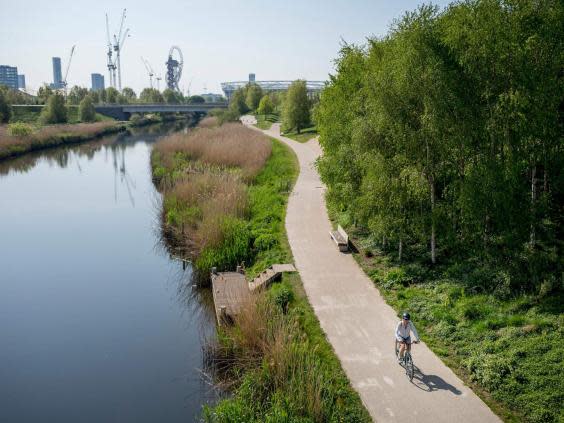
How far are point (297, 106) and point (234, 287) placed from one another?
168 feet

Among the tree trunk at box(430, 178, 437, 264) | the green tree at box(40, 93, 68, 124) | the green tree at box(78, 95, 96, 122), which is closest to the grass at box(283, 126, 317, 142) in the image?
the green tree at box(40, 93, 68, 124)

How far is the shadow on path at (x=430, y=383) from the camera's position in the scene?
38.8 feet

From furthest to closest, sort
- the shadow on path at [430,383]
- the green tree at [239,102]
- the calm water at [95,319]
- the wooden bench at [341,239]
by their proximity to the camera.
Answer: the green tree at [239,102] → the wooden bench at [341,239] → the calm water at [95,319] → the shadow on path at [430,383]

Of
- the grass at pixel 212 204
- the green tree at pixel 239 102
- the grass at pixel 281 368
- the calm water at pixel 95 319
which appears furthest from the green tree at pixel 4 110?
the grass at pixel 281 368

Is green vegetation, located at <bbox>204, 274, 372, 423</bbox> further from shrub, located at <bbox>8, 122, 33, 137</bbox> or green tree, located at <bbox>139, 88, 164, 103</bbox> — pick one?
green tree, located at <bbox>139, 88, 164, 103</bbox>

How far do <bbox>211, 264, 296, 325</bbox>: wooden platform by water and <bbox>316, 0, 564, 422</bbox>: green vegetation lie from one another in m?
3.57

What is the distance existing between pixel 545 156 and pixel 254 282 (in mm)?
10366

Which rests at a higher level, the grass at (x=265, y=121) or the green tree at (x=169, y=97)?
the green tree at (x=169, y=97)

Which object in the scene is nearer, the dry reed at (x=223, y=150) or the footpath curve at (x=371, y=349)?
the footpath curve at (x=371, y=349)

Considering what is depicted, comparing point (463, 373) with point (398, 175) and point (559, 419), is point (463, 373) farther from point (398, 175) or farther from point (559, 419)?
point (398, 175)

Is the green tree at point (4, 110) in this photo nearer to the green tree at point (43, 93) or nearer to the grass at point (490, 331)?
the green tree at point (43, 93)

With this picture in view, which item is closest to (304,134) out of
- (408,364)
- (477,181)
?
(477,181)

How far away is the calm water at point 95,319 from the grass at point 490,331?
6.47 meters

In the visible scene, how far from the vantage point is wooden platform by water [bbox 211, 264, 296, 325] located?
647 inches
